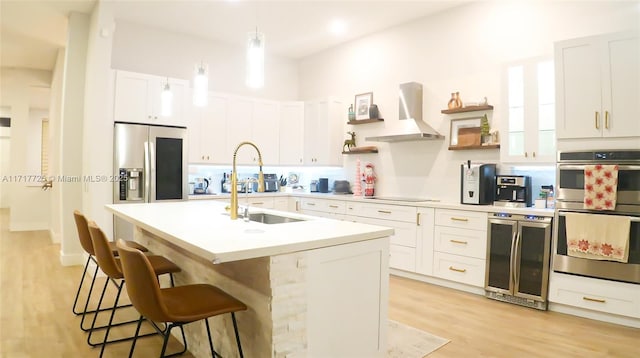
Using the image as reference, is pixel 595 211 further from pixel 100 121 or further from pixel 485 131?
pixel 100 121

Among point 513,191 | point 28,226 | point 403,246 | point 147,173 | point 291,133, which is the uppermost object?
point 291,133

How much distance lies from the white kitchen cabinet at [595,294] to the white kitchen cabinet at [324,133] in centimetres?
340

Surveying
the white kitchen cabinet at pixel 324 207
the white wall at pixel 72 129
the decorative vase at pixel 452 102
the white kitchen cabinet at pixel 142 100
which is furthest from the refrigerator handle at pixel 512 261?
the white wall at pixel 72 129

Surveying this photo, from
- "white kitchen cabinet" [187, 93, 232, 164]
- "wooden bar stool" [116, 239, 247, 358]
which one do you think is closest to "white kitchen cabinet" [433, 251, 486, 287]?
"wooden bar stool" [116, 239, 247, 358]

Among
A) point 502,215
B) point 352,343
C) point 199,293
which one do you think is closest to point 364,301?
point 352,343

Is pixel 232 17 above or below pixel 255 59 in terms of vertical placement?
above

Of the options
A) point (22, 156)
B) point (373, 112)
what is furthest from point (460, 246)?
point (22, 156)

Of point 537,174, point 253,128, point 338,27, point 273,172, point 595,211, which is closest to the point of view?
point 595,211

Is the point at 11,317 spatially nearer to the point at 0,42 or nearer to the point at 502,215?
the point at 502,215

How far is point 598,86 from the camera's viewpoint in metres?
3.34

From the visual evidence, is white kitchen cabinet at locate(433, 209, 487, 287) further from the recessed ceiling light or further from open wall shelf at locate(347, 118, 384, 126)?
the recessed ceiling light

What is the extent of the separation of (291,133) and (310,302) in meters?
4.66

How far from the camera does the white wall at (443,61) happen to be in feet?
12.9

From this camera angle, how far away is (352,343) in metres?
2.16
